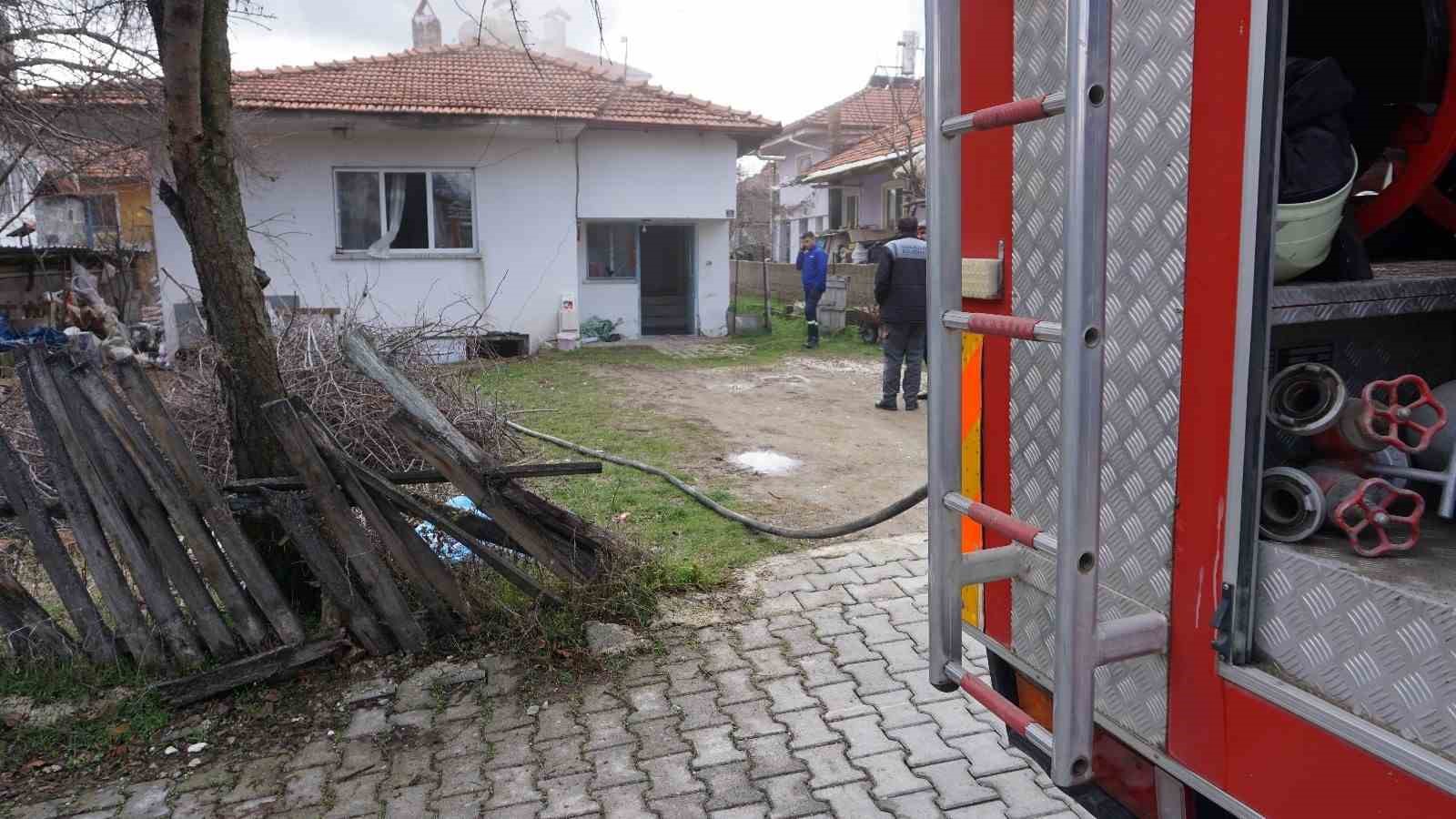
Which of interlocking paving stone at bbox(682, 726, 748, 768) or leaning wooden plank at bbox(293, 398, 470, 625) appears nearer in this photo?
interlocking paving stone at bbox(682, 726, 748, 768)

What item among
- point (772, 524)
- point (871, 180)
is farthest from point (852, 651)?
point (871, 180)

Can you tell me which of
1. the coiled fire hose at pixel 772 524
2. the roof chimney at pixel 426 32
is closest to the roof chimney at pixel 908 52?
the roof chimney at pixel 426 32

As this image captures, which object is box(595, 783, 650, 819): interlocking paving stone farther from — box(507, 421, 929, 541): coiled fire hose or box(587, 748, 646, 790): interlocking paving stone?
box(507, 421, 929, 541): coiled fire hose

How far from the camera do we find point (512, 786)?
11.1 ft

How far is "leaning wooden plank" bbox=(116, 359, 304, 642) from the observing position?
387 cm

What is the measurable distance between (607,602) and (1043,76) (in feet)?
10.5

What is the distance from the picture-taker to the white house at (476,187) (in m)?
14.8

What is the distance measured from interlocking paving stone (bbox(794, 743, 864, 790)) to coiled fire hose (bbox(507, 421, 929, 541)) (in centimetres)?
157

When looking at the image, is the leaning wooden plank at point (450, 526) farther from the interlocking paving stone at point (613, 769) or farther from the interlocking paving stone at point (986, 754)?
the interlocking paving stone at point (986, 754)

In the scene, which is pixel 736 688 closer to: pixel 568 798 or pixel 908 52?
pixel 568 798

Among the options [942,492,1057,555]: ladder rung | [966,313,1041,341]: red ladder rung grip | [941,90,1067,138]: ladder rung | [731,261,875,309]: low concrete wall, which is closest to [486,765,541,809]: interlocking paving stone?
[942,492,1057,555]: ladder rung

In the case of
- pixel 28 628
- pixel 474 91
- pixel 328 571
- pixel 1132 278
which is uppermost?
pixel 474 91

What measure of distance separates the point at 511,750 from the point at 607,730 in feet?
1.20

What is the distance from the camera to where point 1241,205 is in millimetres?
1653
